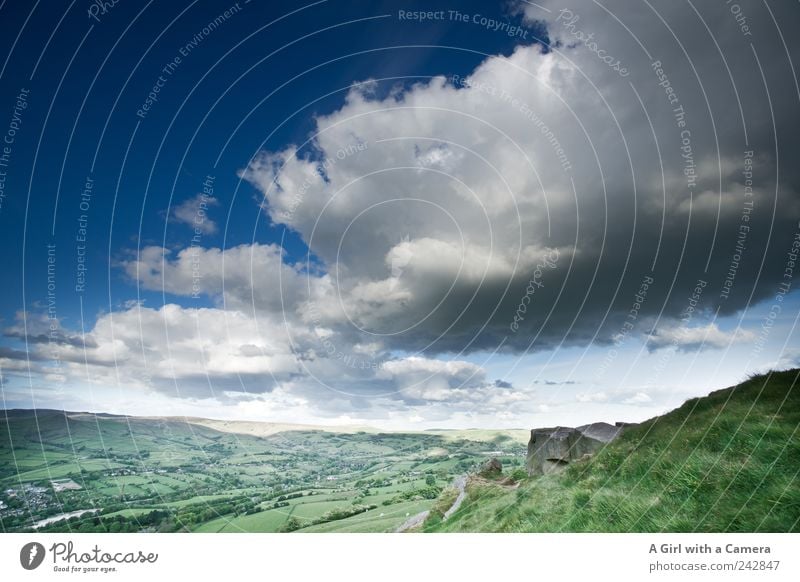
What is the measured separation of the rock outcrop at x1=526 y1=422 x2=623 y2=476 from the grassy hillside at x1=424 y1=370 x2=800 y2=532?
125 centimetres

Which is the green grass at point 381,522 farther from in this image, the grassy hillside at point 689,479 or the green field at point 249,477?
the grassy hillside at point 689,479

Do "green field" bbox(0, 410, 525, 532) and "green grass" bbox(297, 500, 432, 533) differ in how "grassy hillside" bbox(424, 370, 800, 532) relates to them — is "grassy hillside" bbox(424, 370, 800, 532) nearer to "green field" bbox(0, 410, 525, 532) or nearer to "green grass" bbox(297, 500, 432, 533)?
"green grass" bbox(297, 500, 432, 533)

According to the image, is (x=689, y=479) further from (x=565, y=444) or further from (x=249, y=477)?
(x=249, y=477)

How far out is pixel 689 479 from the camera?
437 inches

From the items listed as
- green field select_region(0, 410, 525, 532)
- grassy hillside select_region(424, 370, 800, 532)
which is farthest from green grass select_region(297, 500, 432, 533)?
grassy hillside select_region(424, 370, 800, 532)

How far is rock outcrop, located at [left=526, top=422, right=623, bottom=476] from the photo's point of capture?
17.6 meters

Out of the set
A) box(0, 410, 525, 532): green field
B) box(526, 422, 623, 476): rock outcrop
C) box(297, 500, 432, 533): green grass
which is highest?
box(526, 422, 623, 476): rock outcrop

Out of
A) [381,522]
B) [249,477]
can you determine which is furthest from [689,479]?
[249,477]
